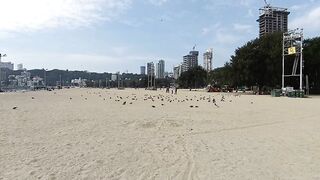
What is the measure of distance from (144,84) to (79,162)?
17259 centimetres

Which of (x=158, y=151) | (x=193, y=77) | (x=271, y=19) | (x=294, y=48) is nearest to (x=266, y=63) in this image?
(x=294, y=48)

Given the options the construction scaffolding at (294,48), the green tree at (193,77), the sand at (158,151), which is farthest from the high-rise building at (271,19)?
the sand at (158,151)

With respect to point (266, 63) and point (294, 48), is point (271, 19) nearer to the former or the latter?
point (266, 63)

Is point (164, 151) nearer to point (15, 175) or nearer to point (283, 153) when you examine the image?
point (283, 153)

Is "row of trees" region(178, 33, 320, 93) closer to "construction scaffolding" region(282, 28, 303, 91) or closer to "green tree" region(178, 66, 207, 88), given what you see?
"construction scaffolding" region(282, 28, 303, 91)

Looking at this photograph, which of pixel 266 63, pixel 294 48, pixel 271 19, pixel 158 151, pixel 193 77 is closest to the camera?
pixel 158 151

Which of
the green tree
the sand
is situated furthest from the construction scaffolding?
the green tree

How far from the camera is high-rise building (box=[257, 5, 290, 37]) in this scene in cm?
9962

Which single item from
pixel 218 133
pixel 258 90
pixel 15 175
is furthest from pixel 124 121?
pixel 258 90

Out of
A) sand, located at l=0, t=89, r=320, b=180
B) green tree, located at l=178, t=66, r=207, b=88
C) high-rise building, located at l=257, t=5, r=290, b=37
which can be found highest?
high-rise building, located at l=257, t=5, r=290, b=37

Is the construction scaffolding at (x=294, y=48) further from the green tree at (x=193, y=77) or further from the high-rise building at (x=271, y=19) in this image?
the green tree at (x=193, y=77)

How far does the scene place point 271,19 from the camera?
100m

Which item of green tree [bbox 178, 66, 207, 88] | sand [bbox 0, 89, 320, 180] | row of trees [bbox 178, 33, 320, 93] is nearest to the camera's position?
sand [bbox 0, 89, 320, 180]

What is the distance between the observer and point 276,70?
63.3m
